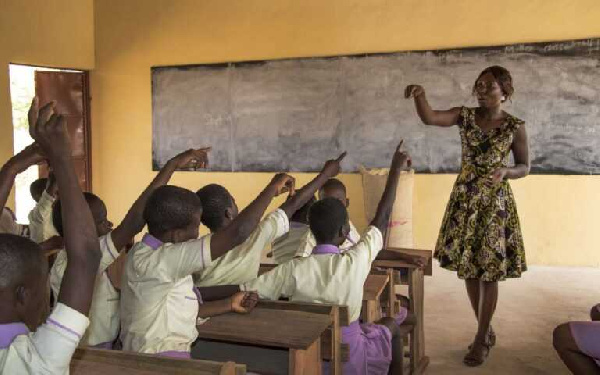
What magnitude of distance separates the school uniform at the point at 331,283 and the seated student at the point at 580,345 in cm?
69

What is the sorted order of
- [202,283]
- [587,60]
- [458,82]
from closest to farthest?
[202,283], [587,60], [458,82]

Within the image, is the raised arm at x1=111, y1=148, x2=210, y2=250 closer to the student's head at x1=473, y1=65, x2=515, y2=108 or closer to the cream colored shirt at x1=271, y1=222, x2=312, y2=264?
the cream colored shirt at x1=271, y1=222, x2=312, y2=264

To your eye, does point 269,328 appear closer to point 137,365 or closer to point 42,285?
point 137,365

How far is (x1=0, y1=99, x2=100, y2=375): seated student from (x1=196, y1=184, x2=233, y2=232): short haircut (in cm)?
121

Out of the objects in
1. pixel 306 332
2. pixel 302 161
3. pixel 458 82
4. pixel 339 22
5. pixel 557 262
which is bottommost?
pixel 557 262

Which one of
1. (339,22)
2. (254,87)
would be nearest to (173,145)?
(254,87)

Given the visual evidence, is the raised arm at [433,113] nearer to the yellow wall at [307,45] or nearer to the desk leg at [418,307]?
the desk leg at [418,307]

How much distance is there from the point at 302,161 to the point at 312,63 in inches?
39.5

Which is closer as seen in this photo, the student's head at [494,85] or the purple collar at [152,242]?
the purple collar at [152,242]

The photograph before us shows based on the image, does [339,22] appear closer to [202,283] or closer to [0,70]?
[0,70]

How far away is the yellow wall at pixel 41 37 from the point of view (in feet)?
20.3

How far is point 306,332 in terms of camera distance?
5.60 ft

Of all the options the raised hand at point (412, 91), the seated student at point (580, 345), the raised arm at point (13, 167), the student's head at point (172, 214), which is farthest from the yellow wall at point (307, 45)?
the raised arm at point (13, 167)

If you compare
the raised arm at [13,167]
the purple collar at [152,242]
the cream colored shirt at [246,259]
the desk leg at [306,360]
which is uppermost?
the raised arm at [13,167]
